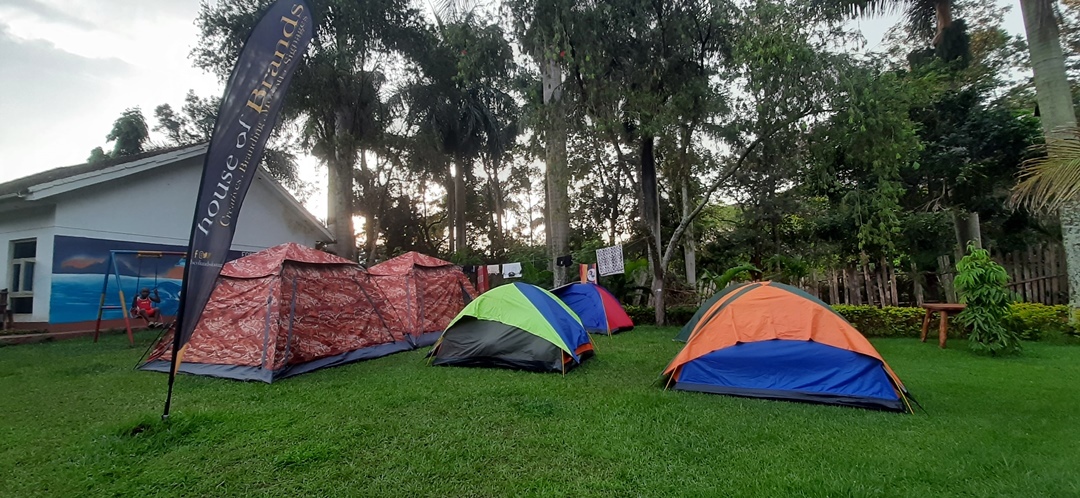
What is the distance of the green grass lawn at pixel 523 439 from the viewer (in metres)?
2.88

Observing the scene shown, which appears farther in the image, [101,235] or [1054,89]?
[101,235]

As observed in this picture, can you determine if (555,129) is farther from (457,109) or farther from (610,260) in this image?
(457,109)

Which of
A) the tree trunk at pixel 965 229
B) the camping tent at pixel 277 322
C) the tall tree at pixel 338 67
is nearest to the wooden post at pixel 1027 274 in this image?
the tree trunk at pixel 965 229

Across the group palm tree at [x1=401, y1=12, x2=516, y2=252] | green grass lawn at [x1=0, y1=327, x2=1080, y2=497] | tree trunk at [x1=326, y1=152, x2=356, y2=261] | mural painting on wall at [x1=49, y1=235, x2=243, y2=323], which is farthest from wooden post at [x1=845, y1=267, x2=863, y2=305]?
mural painting on wall at [x1=49, y1=235, x2=243, y2=323]

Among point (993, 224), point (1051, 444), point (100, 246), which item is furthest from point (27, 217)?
point (993, 224)

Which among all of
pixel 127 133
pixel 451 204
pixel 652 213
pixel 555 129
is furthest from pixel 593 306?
pixel 127 133

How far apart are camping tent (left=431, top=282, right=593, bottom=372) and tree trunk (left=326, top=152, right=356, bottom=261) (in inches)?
321

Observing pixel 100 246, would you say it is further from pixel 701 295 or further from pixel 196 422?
pixel 701 295

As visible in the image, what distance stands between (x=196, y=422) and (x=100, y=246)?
28.8 ft

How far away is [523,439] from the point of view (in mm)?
3645

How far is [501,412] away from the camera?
169 inches

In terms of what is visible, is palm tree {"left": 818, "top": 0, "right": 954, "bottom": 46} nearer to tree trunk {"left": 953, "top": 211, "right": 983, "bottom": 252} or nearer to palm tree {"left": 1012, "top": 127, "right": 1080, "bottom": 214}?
tree trunk {"left": 953, "top": 211, "right": 983, "bottom": 252}

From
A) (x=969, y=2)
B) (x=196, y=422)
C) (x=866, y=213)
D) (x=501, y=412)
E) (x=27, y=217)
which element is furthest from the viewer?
(x=969, y=2)

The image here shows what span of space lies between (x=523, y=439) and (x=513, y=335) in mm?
2633
